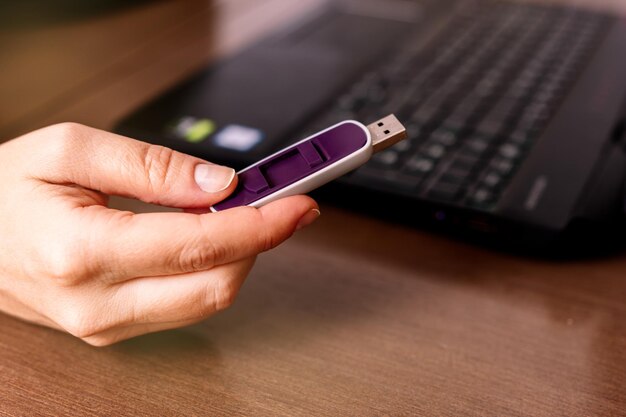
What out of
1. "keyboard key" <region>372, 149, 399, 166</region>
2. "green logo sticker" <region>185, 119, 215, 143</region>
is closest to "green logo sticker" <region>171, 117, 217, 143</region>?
"green logo sticker" <region>185, 119, 215, 143</region>

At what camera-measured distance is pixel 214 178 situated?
321mm

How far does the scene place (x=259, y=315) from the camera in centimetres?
40

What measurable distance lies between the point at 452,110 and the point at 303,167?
256 mm

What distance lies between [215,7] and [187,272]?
0.67m

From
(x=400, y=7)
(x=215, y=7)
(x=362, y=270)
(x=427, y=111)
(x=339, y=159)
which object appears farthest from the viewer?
(x=215, y=7)

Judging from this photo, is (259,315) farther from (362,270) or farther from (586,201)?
(586,201)

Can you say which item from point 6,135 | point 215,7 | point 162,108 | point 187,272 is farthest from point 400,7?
point 187,272

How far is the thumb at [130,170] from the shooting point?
32 cm

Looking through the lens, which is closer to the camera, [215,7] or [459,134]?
[459,134]

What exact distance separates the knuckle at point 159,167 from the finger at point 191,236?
2 centimetres

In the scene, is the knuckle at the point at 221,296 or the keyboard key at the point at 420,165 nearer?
the knuckle at the point at 221,296

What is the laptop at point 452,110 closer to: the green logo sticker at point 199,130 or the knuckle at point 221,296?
the green logo sticker at point 199,130

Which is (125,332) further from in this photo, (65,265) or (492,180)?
(492,180)

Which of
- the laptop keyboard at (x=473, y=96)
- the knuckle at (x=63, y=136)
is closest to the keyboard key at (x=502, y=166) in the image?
the laptop keyboard at (x=473, y=96)
